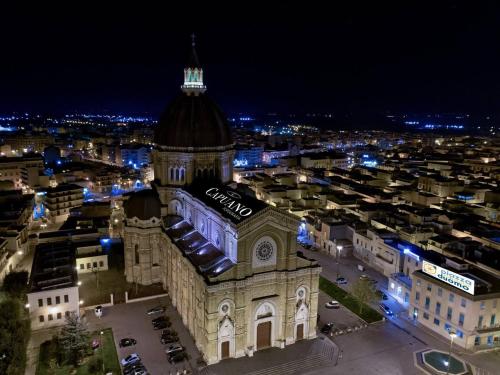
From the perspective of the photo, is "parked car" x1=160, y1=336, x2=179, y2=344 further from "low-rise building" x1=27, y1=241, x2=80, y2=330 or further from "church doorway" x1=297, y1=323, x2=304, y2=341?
"church doorway" x1=297, y1=323, x2=304, y2=341

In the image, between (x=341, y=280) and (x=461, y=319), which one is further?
(x=341, y=280)

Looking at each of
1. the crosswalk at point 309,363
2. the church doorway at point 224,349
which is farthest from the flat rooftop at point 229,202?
the crosswalk at point 309,363

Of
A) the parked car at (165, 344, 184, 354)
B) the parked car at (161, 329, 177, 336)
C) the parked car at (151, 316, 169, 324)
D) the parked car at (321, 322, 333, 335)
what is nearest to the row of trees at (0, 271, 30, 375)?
the parked car at (151, 316, 169, 324)

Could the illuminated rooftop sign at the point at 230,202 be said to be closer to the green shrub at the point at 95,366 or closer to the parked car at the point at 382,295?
the green shrub at the point at 95,366

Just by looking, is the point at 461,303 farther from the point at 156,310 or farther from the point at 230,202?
the point at 156,310

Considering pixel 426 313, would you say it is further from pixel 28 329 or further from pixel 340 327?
pixel 28 329

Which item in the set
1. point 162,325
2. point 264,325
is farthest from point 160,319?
point 264,325
